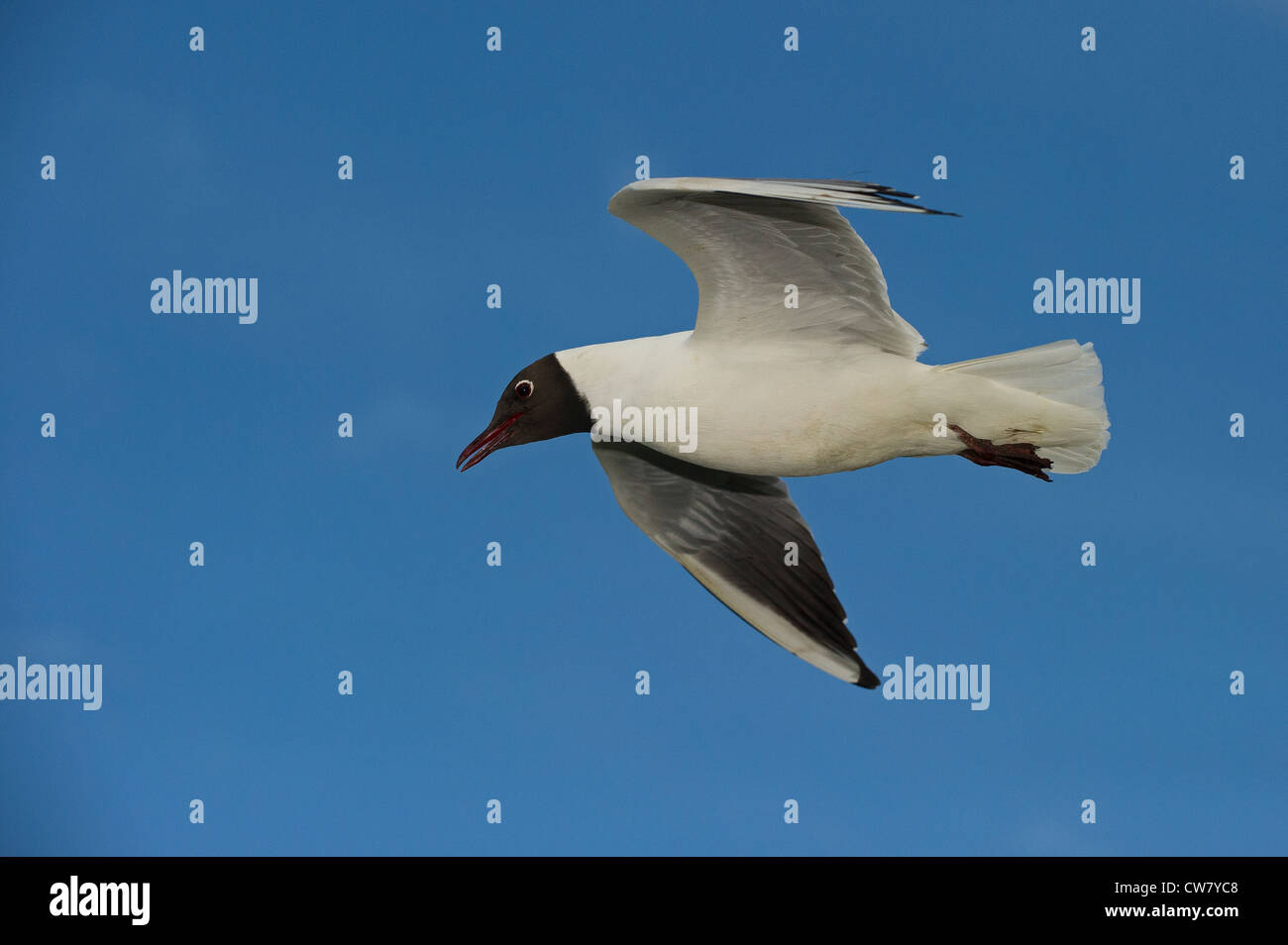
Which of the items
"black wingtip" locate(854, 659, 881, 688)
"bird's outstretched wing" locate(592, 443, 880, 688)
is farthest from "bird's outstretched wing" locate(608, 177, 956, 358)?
"black wingtip" locate(854, 659, 881, 688)

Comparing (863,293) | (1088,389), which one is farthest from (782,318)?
(1088,389)

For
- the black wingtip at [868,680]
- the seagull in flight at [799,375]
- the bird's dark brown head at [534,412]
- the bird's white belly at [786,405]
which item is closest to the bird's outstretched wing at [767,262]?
the seagull in flight at [799,375]

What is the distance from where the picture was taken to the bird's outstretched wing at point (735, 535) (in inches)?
256

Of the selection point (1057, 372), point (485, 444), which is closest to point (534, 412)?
point (485, 444)

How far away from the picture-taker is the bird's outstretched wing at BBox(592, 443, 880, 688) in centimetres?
651

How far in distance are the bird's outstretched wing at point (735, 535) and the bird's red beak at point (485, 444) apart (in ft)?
2.24

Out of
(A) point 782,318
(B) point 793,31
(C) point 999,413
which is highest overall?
(B) point 793,31

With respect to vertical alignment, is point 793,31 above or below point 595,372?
above

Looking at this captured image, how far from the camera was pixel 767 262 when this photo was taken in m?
5.41

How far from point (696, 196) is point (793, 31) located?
157cm

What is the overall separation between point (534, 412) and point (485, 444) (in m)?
0.28

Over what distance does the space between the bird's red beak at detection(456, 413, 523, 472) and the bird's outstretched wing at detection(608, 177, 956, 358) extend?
1.04 meters

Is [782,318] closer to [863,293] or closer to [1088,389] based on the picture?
[863,293]

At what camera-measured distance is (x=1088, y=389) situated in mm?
5531
